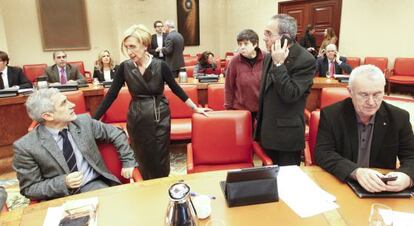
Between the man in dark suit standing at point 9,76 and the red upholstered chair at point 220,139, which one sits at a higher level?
the man in dark suit standing at point 9,76

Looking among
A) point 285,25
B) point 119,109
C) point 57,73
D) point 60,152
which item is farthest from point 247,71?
point 57,73

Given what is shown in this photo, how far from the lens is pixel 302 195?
1.40m

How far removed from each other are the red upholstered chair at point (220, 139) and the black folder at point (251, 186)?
35.8 inches

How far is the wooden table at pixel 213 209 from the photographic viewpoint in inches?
48.7

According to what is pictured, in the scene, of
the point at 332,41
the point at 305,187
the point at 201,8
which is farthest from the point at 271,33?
the point at 201,8

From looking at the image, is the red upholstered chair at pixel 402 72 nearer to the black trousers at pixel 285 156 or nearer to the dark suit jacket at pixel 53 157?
the black trousers at pixel 285 156

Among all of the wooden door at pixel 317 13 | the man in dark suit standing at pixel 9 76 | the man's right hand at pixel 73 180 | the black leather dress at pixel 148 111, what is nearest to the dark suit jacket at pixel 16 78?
the man in dark suit standing at pixel 9 76

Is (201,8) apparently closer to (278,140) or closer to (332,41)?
(332,41)

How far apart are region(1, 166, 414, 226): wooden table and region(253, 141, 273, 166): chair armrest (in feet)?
2.05

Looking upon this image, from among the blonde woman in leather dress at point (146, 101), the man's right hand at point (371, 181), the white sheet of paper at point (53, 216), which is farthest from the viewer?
the blonde woman in leather dress at point (146, 101)

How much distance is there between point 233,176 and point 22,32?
7.09m

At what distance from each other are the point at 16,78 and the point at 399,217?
468cm

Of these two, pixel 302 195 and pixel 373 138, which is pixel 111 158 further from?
pixel 373 138

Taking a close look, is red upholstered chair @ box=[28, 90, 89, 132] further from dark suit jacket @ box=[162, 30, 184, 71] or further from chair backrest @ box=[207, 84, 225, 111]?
dark suit jacket @ box=[162, 30, 184, 71]
